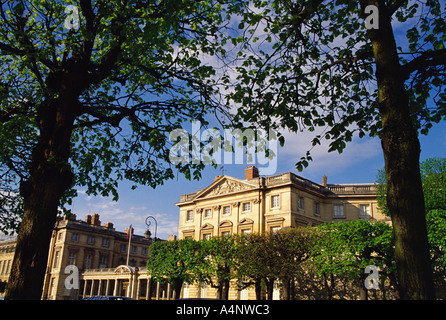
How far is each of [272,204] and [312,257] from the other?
17251 mm

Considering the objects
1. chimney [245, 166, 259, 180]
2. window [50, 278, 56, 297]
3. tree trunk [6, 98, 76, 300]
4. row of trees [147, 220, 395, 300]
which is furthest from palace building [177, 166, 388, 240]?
tree trunk [6, 98, 76, 300]

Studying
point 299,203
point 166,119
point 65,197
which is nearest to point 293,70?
point 166,119

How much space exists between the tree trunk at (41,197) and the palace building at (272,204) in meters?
40.3

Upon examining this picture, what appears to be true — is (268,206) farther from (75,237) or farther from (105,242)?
(75,237)

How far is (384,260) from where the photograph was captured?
30781 mm

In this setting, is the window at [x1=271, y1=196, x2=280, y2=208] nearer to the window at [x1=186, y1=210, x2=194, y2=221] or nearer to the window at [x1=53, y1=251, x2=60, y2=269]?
the window at [x1=186, y1=210, x2=194, y2=221]

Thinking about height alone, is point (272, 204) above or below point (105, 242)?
above

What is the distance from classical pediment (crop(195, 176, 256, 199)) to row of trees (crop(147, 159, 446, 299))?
48.5 ft

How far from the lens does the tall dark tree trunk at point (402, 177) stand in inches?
217

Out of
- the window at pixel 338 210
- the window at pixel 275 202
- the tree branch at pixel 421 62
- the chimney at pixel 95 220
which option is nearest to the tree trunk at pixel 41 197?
the tree branch at pixel 421 62

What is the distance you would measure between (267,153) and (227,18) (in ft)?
15.0

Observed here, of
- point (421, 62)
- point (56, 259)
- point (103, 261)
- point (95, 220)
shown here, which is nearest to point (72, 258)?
point (56, 259)

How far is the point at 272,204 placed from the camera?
51.2 m
